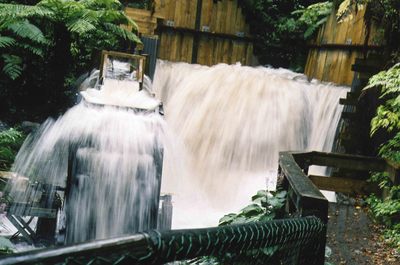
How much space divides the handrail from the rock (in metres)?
9.82

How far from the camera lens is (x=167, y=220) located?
722cm

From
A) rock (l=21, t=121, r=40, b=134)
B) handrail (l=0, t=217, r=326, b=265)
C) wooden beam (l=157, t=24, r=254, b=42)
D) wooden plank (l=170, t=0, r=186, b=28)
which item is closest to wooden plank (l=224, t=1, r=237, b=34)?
wooden beam (l=157, t=24, r=254, b=42)

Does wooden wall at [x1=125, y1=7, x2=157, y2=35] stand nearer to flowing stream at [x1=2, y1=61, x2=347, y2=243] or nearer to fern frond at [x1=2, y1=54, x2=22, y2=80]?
flowing stream at [x1=2, y1=61, x2=347, y2=243]

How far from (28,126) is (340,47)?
910 centimetres

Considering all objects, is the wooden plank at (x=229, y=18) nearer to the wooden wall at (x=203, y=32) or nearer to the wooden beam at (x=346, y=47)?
the wooden wall at (x=203, y=32)

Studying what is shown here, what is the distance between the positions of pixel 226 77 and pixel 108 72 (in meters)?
4.74

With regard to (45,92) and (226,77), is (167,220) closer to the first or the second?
(45,92)

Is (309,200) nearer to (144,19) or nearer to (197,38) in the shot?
(144,19)

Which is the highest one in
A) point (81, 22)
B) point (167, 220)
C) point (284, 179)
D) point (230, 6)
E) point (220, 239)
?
point (230, 6)

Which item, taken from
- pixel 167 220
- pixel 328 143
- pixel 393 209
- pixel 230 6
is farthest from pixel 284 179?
pixel 230 6

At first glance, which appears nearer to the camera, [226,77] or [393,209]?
[393,209]

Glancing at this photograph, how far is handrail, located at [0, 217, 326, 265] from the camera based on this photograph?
0.96 meters

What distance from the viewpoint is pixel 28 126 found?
35.7 ft

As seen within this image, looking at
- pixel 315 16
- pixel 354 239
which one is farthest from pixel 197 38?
pixel 354 239
